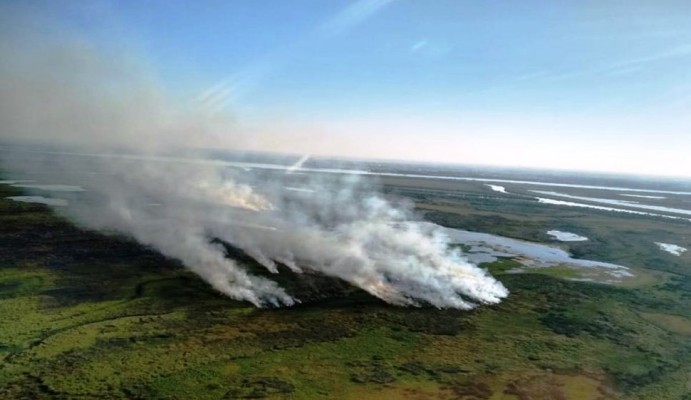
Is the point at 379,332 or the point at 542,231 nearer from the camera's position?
the point at 379,332

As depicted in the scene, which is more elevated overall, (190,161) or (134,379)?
(190,161)

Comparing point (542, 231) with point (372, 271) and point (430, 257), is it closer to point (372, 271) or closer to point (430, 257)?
point (430, 257)

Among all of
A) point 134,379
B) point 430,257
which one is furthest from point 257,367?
point 430,257

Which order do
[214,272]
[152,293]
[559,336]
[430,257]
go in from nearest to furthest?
[559,336] → [152,293] → [214,272] → [430,257]

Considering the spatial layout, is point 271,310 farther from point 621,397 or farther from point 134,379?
point 621,397

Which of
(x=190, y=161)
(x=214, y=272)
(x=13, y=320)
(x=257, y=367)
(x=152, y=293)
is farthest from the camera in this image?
(x=190, y=161)

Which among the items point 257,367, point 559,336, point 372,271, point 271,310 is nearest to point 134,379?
point 257,367
